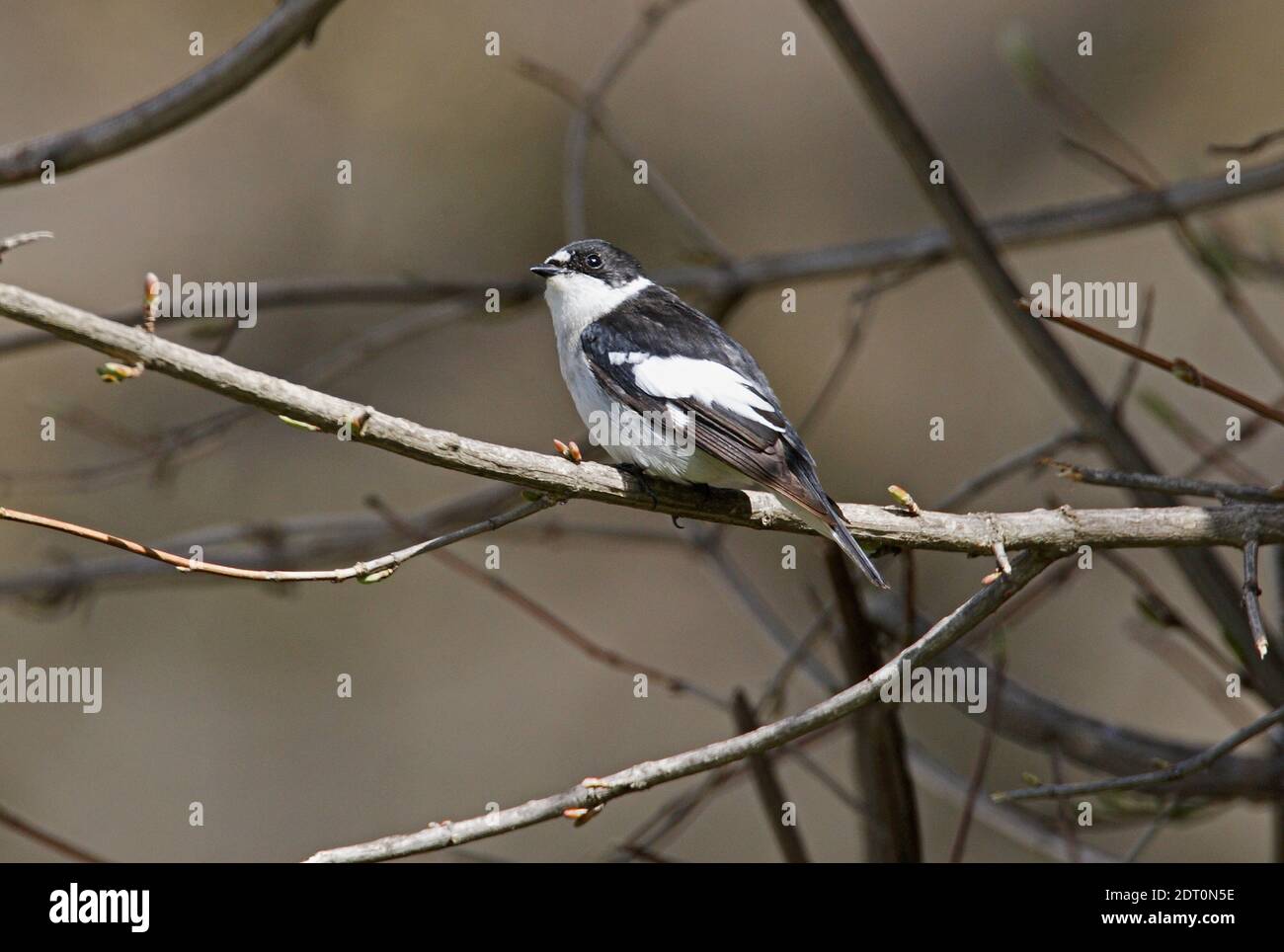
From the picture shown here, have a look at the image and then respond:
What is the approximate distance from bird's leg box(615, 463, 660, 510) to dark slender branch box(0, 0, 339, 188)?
4.44 ft

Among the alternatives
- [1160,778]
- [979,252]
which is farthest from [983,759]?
[979,252]

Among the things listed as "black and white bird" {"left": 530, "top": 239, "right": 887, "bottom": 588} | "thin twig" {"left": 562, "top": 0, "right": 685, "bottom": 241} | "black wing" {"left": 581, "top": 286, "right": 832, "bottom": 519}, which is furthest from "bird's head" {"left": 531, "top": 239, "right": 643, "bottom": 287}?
"thin twig" {"left": 562, "top": 0, "right": 685, "bottom": 241}

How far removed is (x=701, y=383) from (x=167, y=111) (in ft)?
4.92

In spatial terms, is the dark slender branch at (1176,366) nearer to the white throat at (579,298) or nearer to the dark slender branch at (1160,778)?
the dark slender branch at (1160,778)

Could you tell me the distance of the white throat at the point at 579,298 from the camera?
3.85 m

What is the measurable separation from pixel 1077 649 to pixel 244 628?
14.6ft

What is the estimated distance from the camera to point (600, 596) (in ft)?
23.2

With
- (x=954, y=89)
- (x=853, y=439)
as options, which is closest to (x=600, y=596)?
(x=853, y=439)

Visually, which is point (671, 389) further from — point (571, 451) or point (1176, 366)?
point (1176, 366)

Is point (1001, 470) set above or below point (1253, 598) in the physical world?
above

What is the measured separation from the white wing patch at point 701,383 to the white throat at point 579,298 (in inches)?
15.0

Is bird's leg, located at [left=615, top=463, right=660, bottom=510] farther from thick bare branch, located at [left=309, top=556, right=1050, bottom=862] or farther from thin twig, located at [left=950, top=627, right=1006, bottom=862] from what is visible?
thin twig, located at [left=950, top=627, right=1006, bottom=862]

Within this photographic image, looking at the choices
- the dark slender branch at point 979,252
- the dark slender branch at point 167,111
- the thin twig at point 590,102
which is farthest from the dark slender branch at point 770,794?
the thin twig at point 590,102

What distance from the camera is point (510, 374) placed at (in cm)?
723
